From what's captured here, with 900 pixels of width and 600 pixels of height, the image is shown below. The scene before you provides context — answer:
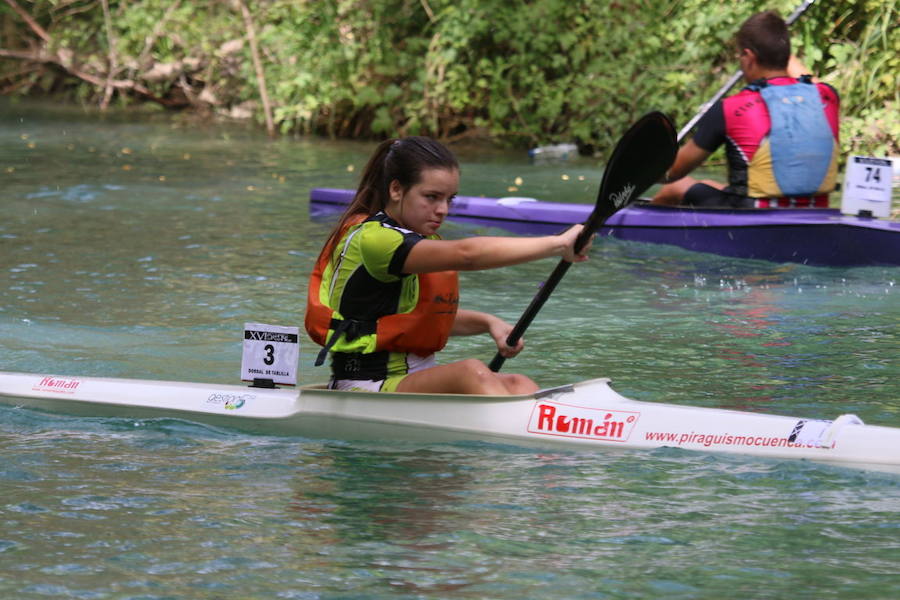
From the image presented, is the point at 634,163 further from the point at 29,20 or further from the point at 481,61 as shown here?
the point at 29,20

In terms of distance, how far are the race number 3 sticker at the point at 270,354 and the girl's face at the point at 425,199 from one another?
0.53 meters

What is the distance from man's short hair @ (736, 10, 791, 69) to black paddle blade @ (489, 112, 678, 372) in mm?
3506

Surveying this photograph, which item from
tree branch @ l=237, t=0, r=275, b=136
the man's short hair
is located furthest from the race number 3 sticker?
tree branch @ l=237, t=0, r=275, b=136

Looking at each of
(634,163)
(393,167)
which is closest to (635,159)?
(634,163)

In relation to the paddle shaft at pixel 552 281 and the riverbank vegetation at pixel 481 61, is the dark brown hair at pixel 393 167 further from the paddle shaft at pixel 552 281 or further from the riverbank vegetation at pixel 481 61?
the riverbank vegetation at pixel 481 61

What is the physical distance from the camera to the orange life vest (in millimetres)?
4141

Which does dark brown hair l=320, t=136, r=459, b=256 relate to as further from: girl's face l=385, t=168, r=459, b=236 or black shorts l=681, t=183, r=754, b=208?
black shorts l=681, t=183, r=754, b=208

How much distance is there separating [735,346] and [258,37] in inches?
377

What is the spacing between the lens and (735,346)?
586cm

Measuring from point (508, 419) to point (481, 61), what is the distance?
934 centimetres

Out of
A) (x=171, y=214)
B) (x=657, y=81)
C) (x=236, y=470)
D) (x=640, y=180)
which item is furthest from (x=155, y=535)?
(x=657, y=81)

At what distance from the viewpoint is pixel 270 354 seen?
446 centimetres

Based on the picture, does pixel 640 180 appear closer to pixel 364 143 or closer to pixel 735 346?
pixel 735 346

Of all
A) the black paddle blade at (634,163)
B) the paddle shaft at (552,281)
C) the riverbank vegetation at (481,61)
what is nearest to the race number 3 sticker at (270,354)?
the paddle shaft at (552,281)
